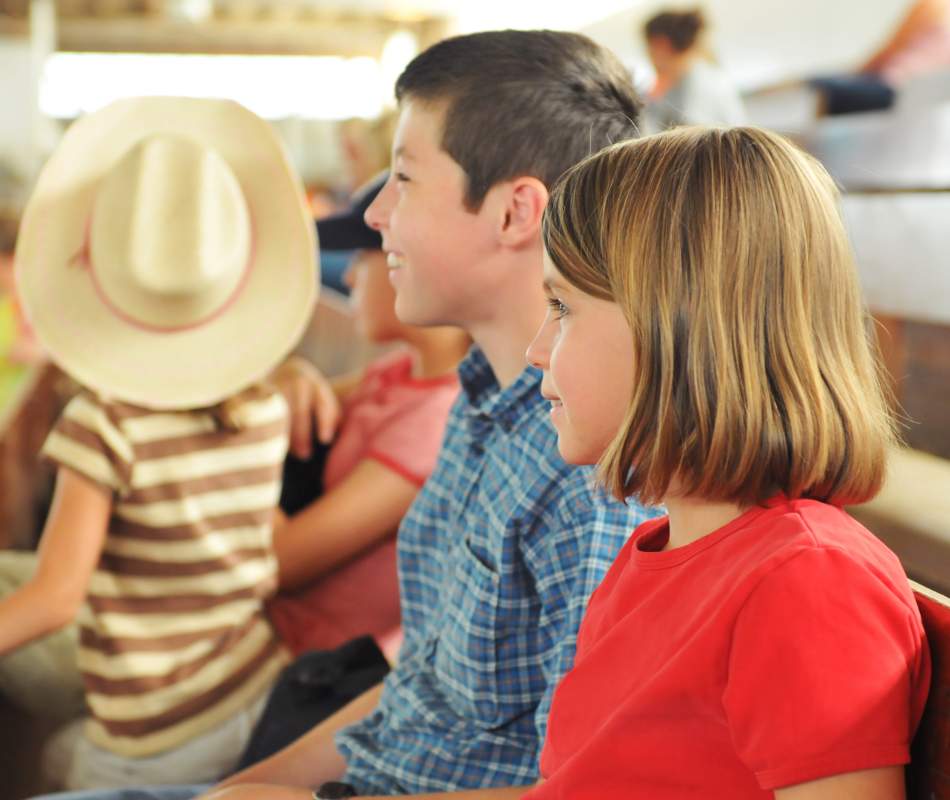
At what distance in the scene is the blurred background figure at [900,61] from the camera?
3137 millimetres

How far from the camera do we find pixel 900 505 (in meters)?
0.94

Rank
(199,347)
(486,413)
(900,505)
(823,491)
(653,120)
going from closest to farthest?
(823,491), (900,505), (486,413), (199,347), (653,120)

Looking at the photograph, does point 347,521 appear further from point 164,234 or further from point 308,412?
point 164,234

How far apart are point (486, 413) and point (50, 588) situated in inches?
23.6

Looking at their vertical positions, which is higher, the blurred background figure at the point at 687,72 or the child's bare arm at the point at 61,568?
the blurred background figure at the point at 687,72

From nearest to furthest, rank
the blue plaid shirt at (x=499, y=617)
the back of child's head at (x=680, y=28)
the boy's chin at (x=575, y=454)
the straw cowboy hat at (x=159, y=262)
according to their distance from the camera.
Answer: the boy's chin at (x=575, y=454) → the blue plaid shirt at (x=499, y=617) → the straw cowboy hat at (x=159, y=262) → the back of child's head at (x=680, y=28)

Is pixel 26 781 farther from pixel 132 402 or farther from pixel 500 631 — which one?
pixel 500 631

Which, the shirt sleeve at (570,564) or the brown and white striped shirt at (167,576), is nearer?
the shirt sleeve at (570,564)

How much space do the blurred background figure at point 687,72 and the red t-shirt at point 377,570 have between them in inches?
82.1

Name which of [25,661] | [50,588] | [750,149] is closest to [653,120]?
[25,661]

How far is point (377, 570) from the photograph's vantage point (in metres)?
1.60

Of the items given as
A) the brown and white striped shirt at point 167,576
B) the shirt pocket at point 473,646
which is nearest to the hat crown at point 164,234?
the brown and white striped shirt at point 167,576

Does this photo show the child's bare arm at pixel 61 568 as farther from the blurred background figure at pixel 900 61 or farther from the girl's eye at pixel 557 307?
the blurred background figure at pixel 900 61

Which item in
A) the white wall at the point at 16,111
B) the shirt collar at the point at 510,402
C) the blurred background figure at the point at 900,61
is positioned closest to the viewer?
the shirt collar at the point at 510,402
